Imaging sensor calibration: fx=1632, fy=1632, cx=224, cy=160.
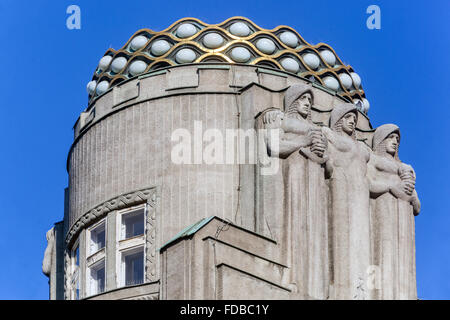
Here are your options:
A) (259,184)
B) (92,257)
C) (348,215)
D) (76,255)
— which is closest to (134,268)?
(92,257)

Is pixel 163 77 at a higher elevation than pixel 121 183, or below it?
higher

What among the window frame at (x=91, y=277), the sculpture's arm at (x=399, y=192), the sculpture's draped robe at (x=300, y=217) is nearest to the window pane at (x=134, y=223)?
the window frame at (x=91, y=277)

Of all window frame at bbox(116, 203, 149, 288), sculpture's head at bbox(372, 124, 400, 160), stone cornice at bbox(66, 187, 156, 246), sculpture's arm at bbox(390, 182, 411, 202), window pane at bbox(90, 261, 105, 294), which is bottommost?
window pane at bbox(90, 261, 105, 294)

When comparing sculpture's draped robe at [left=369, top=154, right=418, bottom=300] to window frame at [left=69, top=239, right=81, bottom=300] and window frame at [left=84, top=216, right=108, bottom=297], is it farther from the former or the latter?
window frame at [left=69, top=239, right=81, bottom=300]

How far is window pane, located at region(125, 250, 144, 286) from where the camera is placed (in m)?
42.9

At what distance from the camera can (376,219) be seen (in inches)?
1731

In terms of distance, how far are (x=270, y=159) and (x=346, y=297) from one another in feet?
13.3

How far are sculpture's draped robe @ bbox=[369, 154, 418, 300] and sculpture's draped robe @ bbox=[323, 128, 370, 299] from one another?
564mm

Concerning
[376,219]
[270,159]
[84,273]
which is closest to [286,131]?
[270,159]

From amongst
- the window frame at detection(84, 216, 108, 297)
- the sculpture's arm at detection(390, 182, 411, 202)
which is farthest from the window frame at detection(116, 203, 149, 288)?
the sculpture's arm at detection(390, 182, 411, 202)
